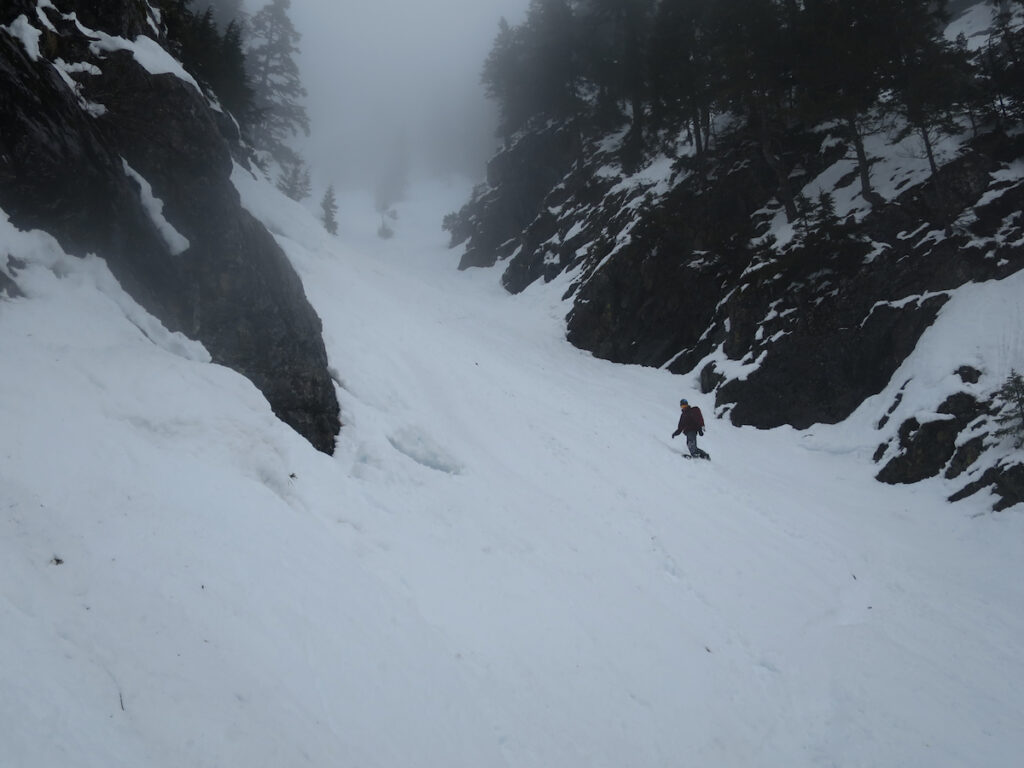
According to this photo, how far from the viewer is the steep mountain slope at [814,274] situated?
15.5 metres

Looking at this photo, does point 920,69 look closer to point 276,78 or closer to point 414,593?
point 414,593

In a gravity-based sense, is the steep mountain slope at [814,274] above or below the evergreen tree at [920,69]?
below

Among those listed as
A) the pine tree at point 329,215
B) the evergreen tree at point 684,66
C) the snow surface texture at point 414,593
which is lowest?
the snow surface texture at point 414,593

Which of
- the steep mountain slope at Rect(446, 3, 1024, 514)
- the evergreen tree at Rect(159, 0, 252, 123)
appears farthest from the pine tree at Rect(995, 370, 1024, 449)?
the evergreen tree at Rect(159, 0, 252, 123)

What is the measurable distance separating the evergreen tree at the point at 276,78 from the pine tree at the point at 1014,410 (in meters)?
48.6

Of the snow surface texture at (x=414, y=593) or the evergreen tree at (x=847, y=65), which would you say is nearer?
the snow surface texture at (x=414, y=593)

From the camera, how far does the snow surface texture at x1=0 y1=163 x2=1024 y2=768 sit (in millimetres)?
4070

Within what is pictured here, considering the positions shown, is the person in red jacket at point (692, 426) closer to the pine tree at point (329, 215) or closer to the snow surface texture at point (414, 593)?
the snow surface texture at point (414, 593)

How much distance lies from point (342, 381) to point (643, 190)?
29725 mm

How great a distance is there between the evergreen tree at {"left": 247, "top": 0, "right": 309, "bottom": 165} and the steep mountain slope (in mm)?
27949

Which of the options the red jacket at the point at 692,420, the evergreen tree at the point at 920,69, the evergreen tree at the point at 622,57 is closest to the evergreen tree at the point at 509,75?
Answer: the evergreen tree at the point at 622,57

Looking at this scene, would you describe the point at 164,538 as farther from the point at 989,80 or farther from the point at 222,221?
the point at 989,80

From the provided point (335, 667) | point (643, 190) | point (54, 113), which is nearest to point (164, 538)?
point (335, 667)

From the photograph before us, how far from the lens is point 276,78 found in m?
49.0
